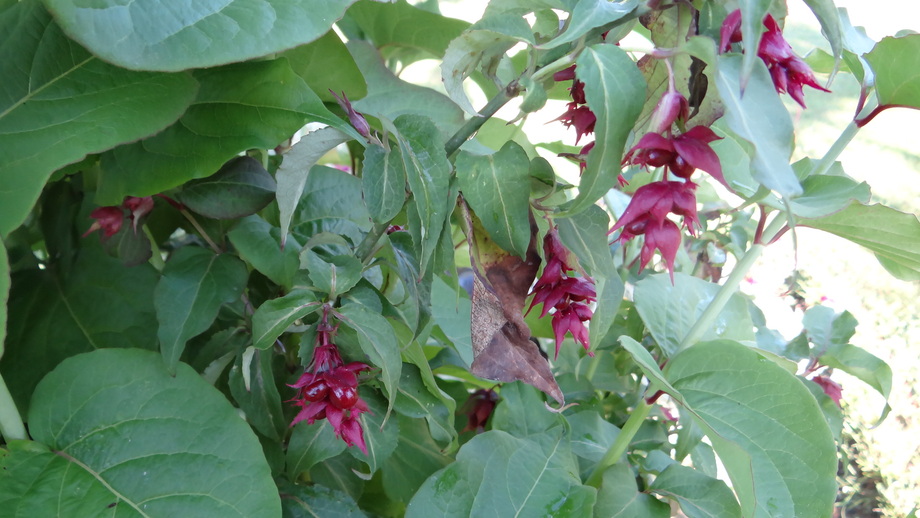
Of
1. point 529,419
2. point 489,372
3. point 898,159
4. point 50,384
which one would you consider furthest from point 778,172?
point 898,159

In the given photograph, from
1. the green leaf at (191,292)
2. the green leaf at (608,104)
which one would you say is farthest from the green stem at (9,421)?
the green leaf at (608,104)

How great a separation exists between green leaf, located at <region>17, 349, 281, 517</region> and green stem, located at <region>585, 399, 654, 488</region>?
0.90 ft

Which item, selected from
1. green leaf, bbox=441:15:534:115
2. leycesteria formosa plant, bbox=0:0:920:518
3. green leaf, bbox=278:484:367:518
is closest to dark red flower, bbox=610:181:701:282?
leycesteria formosa plant, bbox=0:0:920:518

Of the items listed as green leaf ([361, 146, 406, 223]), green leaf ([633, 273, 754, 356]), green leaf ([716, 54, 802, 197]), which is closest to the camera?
green leaf ([716, 54, 802, 197])

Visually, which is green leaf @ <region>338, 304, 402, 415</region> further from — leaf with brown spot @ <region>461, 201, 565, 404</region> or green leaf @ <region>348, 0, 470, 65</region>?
green leaf @ <region>348, 0, 470, 65</region>

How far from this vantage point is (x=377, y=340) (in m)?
0.43

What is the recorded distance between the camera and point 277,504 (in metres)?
0.47

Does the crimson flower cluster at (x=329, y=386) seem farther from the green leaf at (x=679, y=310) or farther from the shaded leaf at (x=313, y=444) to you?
the green leaf at (x=679, y=310)

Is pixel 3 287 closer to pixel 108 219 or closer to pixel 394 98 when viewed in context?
pixel 108 219

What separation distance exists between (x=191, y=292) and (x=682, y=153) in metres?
0.36

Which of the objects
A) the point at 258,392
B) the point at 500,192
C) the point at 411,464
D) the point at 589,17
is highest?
the point at 589,17

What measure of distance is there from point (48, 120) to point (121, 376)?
0.61 ft

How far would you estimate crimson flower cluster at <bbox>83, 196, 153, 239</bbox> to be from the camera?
1.75 ft

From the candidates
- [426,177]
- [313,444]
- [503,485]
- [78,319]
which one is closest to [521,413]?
[503,485]
